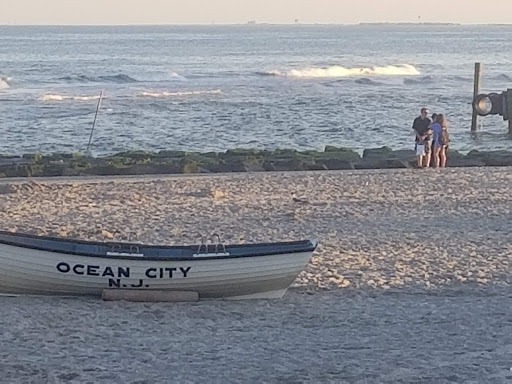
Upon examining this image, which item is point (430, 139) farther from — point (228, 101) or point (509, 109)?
point (228, 101)

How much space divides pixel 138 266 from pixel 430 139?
10.9 m

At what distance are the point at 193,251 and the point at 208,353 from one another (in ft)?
5.63

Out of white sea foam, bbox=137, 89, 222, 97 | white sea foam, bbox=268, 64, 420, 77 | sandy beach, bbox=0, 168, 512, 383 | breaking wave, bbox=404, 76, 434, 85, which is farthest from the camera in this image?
white sea foam, bbox=268, 64, 420, 77

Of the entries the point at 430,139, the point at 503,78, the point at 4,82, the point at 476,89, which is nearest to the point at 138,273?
the point at 430,139

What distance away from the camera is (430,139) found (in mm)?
19438

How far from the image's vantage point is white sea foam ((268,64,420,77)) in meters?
68.6

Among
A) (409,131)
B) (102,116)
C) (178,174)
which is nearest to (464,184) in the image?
(178,174)

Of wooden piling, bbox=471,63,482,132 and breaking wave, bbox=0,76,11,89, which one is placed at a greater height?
wooden piling, bbox=471,63,482,132

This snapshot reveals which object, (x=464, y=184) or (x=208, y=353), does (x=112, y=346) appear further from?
(x=464, y=184)

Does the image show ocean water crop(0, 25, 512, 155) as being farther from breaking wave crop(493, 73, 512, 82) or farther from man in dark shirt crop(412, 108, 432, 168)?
man in dark shirt crop(412, 108, 432, 168)

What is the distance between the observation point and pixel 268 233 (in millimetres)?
13547

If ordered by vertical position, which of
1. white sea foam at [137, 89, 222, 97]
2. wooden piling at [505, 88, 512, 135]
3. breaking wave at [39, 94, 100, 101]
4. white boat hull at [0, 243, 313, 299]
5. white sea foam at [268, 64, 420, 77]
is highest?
white boat hull at [0, 243, 313, 299]

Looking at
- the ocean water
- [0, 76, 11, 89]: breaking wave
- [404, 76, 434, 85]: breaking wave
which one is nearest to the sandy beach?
the ocean water

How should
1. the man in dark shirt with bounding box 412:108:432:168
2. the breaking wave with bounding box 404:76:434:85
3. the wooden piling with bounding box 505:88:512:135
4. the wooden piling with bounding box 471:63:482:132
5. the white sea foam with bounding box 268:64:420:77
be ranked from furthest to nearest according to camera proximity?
1. the white sea foam with bounding box 268:64:420:77
2. the breaking wave with bounding box 404:76:434:85
3. the wooden piling with bounding box 505:88:512:135
4. the wooden piling with bounding box 471:63:482:132
5. the man in dark shirt with bounding box 412:108:432:168
